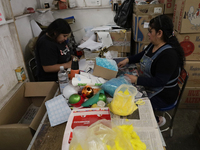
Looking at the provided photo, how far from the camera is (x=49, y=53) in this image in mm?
1489

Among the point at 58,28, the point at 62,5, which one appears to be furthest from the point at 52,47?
the point at 62,5

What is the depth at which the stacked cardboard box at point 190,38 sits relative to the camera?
1557 millimetres

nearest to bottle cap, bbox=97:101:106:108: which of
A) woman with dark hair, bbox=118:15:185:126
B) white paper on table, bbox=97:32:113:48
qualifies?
woman with dark hair, bbox=118:15:185:126

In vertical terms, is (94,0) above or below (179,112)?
above

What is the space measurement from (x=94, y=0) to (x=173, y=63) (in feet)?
7.12

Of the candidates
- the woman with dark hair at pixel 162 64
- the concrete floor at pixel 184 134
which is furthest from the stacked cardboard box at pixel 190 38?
the woman with dark hair at pixel 162 64

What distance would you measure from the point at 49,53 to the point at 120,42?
1322 mm

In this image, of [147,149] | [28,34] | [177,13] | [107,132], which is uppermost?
[177,13]

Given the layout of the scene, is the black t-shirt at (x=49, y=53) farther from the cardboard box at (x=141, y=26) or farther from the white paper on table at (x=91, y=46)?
the cardboard box at (x=141, y=26)

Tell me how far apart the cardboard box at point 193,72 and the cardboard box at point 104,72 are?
1.18 meters

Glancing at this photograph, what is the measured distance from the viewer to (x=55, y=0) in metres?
2.60

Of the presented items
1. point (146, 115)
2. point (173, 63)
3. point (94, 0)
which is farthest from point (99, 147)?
point (94, 0)

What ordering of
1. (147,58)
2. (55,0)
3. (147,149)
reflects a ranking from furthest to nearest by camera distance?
1. (55,0)
2. (147,58)
3. (147,149)

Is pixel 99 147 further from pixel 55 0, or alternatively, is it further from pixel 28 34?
pixel 55 0
